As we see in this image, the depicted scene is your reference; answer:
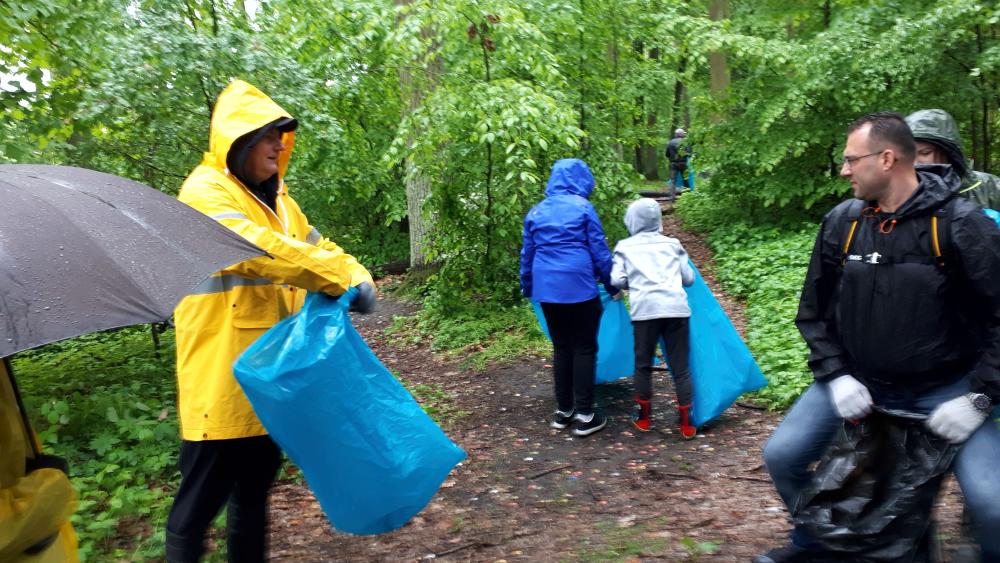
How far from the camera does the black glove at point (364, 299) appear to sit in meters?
2.90

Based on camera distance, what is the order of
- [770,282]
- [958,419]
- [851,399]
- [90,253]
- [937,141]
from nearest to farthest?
[90,253] → [958,419] → [851,399] → [937,141] → [770,282]

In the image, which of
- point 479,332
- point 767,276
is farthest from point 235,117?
point 767,276

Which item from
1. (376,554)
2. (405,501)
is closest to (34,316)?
(405,501)

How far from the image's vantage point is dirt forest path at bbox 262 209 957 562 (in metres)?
3.58

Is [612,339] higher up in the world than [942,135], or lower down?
lower down

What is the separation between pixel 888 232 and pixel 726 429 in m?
3.07

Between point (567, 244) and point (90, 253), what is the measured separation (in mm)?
3823

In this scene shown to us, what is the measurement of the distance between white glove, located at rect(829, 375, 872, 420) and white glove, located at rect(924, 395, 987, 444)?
24 cm

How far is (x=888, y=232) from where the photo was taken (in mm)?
2514

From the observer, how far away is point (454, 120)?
720cm

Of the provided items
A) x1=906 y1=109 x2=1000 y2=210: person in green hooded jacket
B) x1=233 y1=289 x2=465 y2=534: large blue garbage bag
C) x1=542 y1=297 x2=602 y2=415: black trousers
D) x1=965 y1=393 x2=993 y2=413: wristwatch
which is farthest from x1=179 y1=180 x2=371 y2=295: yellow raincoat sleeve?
x1=542 y1=297 x2=602 y2=415: black trousers

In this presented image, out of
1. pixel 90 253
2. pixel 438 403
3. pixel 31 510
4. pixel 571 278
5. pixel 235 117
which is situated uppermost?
pixel 235 117

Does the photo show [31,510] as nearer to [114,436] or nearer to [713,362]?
[114,436]

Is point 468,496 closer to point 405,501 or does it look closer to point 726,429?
point 405,501
